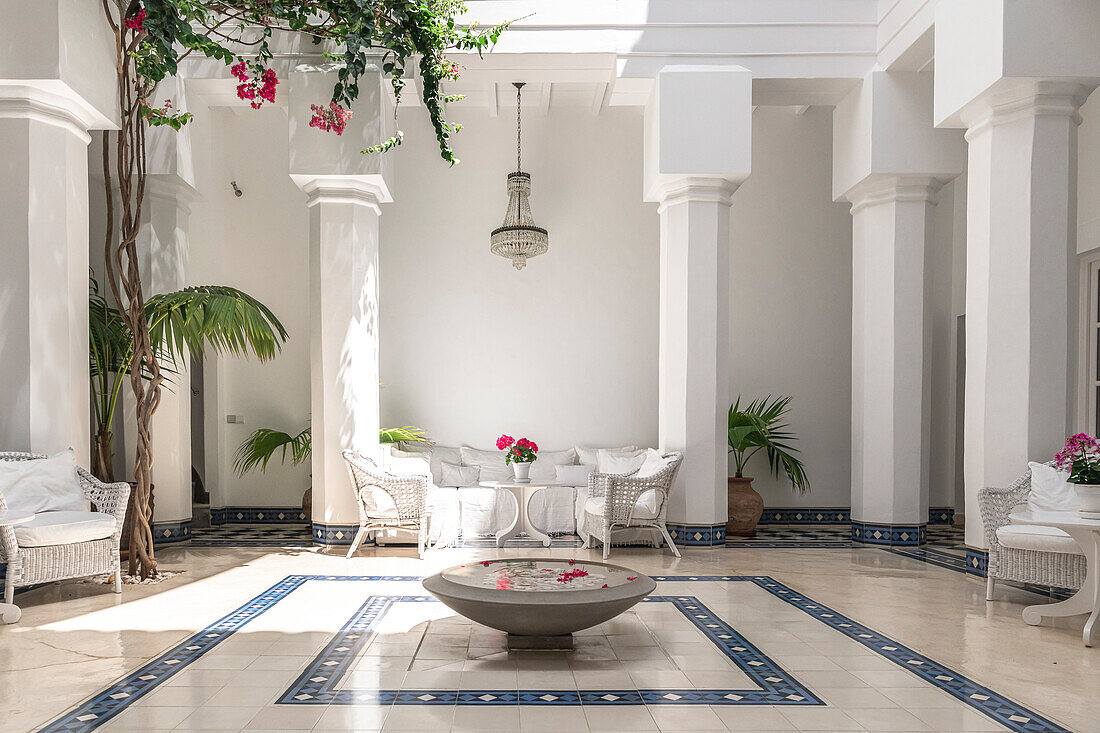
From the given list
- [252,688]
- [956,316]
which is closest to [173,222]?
[252,688]

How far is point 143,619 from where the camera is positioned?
4953 mm

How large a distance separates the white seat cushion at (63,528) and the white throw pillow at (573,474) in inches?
178

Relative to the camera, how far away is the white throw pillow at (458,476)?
8909 millimetres

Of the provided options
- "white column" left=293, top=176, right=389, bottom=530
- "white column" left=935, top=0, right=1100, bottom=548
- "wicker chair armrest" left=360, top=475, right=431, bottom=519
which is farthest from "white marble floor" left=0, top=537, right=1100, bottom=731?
"white column" left=293, top=176, right=389, bottom=530

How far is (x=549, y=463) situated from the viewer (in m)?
9.30

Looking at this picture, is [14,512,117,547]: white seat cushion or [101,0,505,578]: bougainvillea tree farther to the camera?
[101,0,505,578]: bougainvillea tree

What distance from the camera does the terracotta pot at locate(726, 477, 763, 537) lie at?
8.66 m

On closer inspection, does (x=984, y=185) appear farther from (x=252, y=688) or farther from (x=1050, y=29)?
(x=252, y=688)

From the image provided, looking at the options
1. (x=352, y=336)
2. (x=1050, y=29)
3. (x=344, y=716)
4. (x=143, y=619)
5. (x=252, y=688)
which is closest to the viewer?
(x=344, y=716)

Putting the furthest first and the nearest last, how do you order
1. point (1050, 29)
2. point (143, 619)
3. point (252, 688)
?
point (1050, 29) < point (143, 619) < point (252, 688)

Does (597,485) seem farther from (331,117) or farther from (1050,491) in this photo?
(331,117)

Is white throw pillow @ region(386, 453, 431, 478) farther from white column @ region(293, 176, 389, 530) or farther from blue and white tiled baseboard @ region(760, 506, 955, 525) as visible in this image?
blue and white tiled baseboard @ region(760, 506, 955, 525)

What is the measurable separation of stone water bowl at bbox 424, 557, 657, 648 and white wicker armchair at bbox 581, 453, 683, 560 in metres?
2.42

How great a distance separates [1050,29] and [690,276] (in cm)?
335
